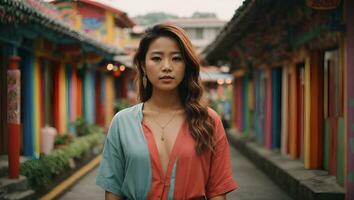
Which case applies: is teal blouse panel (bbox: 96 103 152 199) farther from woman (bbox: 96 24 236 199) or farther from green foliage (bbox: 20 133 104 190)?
green foliage (bbox: 20 133 104 190)

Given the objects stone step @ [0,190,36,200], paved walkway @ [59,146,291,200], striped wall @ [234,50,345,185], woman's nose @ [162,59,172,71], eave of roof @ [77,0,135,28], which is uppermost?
eave of roof @ [77,0,135,28]

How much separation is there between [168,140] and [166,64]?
1.28ft

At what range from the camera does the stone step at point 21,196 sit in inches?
293

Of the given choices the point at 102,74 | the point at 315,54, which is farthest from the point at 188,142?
the point at 102,74

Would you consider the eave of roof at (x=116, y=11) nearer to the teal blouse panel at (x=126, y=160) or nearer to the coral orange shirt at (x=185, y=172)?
the teal blouse panel at (x=126, y=160)

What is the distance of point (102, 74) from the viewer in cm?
2258

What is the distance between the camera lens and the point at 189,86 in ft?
9.73

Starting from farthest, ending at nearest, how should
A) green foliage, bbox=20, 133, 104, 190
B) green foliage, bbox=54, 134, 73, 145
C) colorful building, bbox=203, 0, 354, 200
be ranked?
green foliage, bbox=54, 134, 73, 145
green foliage, bbox=20, 133, 104, 190
colorful building, bbox=203, 0, 354, 200

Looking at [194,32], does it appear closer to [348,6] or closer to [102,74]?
[102,74]

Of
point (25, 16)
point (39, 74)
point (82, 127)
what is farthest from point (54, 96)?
point (25, 16)

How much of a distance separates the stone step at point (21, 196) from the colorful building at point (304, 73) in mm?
4244

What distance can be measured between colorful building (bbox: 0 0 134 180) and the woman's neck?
459 centimetres

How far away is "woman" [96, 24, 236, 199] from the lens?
8.98 feet

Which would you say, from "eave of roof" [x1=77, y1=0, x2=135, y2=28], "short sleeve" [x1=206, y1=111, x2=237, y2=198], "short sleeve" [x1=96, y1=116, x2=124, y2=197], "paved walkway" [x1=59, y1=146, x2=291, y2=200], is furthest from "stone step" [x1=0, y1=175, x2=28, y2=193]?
"eave of roof" [x1=77, y1=0, x2=135, y2=28]
